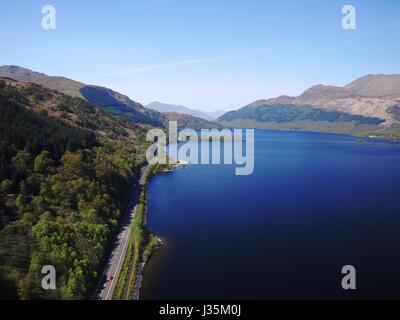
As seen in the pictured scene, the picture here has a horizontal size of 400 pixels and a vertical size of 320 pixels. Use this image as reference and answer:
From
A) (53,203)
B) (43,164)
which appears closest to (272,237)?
(53,203)

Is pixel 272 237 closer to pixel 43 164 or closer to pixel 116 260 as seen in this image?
pixel 116 260

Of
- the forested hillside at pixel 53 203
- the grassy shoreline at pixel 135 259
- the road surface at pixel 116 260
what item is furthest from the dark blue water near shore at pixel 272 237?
the forested hillside at pixel 53 203

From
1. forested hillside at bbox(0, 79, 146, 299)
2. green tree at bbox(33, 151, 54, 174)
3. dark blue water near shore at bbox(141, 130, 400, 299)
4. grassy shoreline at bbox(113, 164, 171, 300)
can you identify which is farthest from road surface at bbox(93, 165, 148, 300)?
green tree at bbox(33, 151, 54, 174)

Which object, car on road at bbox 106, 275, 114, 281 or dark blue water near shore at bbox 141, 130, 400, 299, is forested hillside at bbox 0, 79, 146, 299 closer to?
car on road at bbox 106, 275, 114, 281

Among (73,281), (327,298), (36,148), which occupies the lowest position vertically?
(327,298)

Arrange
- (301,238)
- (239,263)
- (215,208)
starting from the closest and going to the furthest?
1. (239,263)
2. (301,238)
3. (215,208)
